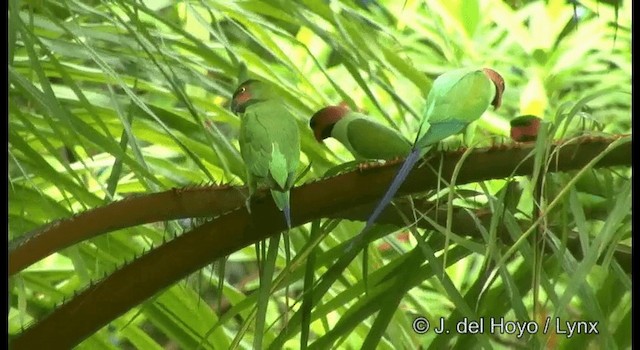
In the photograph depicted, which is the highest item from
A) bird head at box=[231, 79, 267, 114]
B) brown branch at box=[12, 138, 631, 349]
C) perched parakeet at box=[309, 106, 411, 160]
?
bird head at box=[231, 79, 267, 114]

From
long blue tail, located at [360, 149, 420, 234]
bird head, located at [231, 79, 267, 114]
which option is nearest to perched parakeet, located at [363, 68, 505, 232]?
long blue tail, located at [360, 149, 420, 234]

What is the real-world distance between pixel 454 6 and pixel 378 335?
0.85ft

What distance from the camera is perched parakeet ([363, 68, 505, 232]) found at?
0.47 meters

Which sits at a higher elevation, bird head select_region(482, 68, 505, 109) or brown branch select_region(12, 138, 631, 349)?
bird head select_region(482, 68, 505, 109)

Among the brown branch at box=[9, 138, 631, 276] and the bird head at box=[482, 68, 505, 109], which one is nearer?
the brown branch at box=[9, 138, 631, 276]

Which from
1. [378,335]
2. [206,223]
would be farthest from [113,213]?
[378,335]

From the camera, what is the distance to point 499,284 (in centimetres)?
52

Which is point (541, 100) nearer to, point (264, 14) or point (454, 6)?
point (454, 6)

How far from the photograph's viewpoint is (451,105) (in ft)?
1.65

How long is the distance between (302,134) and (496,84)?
136 mm

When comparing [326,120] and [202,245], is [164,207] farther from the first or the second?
[326,120]

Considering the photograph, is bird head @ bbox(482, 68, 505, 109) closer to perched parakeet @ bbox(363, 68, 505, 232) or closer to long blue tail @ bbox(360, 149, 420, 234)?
perched parakeet @ bbox(363, 68, 505, 232)

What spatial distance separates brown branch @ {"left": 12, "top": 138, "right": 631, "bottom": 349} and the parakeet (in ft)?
0.21

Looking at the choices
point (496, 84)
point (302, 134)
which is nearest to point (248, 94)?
point (302, 134)
